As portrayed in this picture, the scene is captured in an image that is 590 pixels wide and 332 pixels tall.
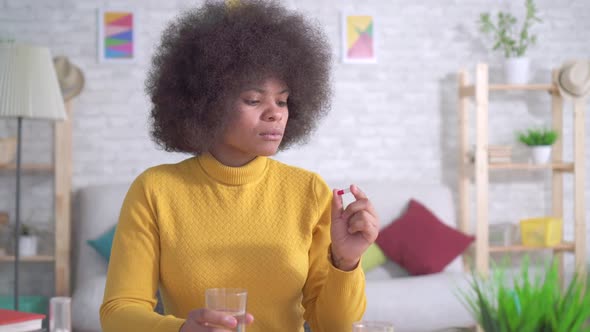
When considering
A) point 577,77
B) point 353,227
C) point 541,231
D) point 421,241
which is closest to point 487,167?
point 541,231

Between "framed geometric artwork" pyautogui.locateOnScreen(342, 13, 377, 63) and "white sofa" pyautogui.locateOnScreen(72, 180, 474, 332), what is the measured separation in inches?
33.2

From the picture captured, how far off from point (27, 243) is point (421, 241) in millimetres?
2337

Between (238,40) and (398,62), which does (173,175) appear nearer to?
(238,40)

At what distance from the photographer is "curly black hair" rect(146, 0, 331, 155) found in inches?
51.8

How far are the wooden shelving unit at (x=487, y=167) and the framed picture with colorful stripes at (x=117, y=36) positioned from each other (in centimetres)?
216

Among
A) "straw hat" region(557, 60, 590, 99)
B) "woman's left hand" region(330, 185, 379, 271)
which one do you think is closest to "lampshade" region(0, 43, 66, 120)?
"woman's left hand" region(330, 185, 379, 271)

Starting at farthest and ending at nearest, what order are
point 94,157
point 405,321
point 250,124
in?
point 94,157 < point 405,321 < point 250,124

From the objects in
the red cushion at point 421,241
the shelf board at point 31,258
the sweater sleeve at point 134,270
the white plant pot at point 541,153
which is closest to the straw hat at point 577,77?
the white plant pot at point 541,153

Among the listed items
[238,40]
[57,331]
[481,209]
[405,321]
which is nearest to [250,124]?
[238,40]

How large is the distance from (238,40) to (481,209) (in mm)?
3140

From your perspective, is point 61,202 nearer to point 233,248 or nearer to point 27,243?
point 27,243

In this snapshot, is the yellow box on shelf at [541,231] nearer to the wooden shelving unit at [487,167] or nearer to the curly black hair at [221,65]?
the wooden shelving unit at [487,167]

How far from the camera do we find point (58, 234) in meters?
3.95

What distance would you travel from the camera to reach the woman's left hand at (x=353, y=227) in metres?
1.14
